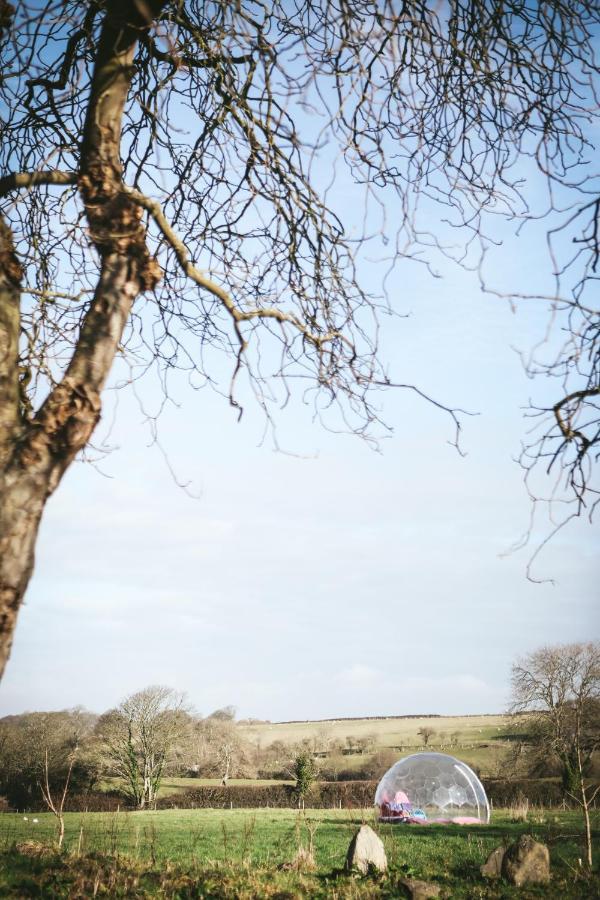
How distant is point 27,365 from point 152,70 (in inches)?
73.5

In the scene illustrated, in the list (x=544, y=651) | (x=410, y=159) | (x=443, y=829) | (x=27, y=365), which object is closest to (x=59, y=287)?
(x=27, y=365)

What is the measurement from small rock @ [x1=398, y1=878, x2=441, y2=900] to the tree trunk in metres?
7.25

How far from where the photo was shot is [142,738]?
38.6m

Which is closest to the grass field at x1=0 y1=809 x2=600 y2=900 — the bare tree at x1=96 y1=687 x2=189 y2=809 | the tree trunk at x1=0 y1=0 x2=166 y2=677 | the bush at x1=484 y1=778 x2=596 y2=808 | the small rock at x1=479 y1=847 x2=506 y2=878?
the small rock at x1=479 y1=847 x2=506 y2=878

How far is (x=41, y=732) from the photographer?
36.0 metres

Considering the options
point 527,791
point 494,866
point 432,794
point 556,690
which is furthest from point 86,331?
point 556,690

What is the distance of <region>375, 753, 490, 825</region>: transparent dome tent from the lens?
21250mm

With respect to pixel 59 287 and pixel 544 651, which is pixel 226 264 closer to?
pixel 59 287

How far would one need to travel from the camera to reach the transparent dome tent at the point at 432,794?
2125cm

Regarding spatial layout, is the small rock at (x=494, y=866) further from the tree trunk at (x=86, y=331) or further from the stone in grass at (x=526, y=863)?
the tree trunk at (x=86, y=331)

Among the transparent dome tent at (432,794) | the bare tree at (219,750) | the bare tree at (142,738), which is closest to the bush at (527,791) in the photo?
the transparent dome tent at (432,794)

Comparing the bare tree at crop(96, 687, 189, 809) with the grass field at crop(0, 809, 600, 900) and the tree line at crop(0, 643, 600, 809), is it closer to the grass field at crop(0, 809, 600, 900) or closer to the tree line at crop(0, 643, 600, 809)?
the tree line at crop(0, 643, 600, 809)

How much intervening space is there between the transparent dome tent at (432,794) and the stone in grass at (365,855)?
40.6ft

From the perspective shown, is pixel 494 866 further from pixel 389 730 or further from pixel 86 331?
pixel 389 730
